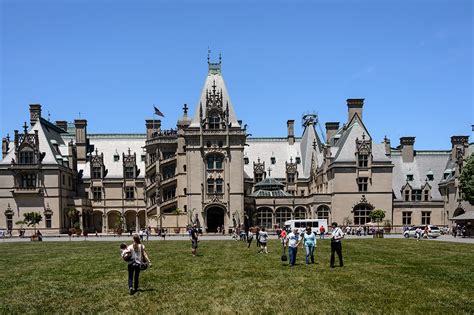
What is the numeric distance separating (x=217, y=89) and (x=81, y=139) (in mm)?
29882

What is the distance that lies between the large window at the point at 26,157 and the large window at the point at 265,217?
39015 millimetres

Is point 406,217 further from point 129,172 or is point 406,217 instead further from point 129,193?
point 129,172

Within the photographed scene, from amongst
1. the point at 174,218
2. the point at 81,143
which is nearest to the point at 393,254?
the point at 174,218

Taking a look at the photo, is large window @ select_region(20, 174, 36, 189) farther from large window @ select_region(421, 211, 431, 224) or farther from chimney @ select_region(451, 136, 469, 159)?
chimney @ select_region(451, 136, 469, 159)

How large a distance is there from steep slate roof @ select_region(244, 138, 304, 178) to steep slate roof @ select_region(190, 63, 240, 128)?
571 inches

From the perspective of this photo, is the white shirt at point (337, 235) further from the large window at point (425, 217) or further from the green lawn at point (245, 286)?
the large window at point (425, 217)

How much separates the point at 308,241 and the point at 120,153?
6871 centimetres

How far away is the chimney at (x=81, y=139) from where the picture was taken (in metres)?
86.1

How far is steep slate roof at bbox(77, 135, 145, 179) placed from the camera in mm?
86062

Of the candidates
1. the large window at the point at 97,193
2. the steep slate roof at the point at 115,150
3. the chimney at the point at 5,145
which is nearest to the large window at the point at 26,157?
the chimney at the point at 5,145

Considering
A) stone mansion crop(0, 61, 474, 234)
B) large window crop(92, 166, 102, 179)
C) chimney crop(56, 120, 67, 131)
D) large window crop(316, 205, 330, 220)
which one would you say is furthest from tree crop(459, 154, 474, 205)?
chimney crop(56, 120, 67, 131)

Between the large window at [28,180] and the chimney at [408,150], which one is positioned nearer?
the large window at [28,180]

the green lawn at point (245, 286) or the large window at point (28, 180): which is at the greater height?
the large window at point (28, 180)

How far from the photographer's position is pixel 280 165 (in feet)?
285
